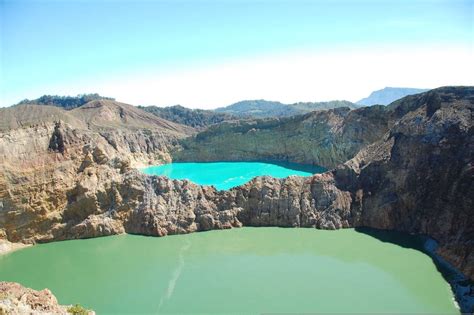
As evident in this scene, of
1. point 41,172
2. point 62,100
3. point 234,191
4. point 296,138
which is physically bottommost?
point 234,191

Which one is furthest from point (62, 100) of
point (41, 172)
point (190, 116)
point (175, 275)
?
point (175, 275)

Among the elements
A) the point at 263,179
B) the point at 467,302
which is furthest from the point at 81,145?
the point at 467,302

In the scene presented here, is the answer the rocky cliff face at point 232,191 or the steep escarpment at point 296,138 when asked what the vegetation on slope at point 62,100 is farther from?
the rocky cliff face at point 232,191

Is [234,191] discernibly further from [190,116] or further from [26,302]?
[190,116]

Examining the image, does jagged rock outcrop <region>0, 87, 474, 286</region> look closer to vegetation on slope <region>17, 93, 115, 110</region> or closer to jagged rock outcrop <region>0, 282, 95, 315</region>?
jagged rock outcrop <region>0, 282, 95, 315</region>

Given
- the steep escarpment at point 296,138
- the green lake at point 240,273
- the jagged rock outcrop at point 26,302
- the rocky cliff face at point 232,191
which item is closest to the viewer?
the jagged rock outcrop at point 26,302

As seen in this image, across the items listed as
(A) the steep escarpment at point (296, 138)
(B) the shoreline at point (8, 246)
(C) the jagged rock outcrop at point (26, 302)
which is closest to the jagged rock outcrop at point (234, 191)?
(B) the shoreline at point (8, 246)

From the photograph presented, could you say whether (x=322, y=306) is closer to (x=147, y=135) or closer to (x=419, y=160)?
(x=419, y=160)
